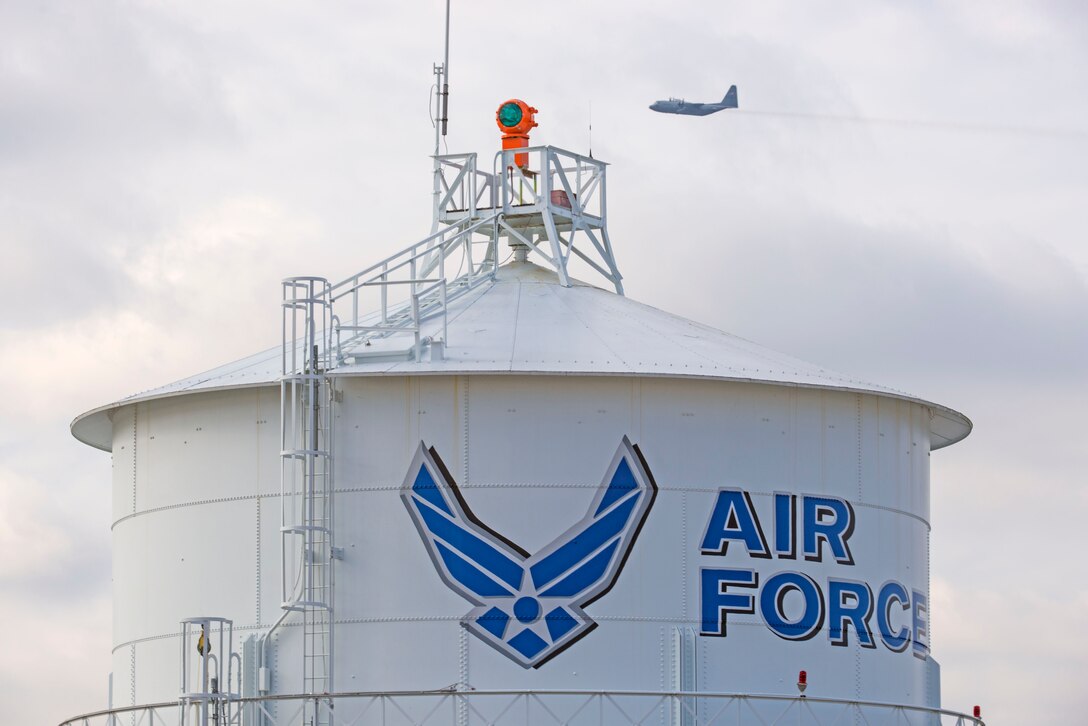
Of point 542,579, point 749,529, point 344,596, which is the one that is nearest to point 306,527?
point 344,596

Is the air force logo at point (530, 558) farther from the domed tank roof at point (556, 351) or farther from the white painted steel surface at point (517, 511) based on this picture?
the domed tank roof at point (556, 351)

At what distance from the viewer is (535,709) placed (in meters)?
43.2

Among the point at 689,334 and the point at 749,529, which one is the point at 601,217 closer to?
the point at 689,334

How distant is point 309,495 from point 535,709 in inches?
214

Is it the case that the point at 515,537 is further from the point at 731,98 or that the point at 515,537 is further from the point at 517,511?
the point at 731,98

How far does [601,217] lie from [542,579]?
10152 millimetres

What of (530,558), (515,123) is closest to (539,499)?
(530,558)

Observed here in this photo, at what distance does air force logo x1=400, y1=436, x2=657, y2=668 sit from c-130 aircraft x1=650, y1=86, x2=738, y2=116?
34.9 ft

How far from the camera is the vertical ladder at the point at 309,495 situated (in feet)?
146

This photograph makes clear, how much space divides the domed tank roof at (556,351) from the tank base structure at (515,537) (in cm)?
9

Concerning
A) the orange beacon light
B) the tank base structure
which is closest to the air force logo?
the tank base structure

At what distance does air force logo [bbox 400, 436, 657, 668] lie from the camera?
43.9 meters

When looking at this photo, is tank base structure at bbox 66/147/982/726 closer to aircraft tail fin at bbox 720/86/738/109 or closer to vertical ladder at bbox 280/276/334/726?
vertical ladder at bbox 280/276/334/726

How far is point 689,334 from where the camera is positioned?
48.5 meters
